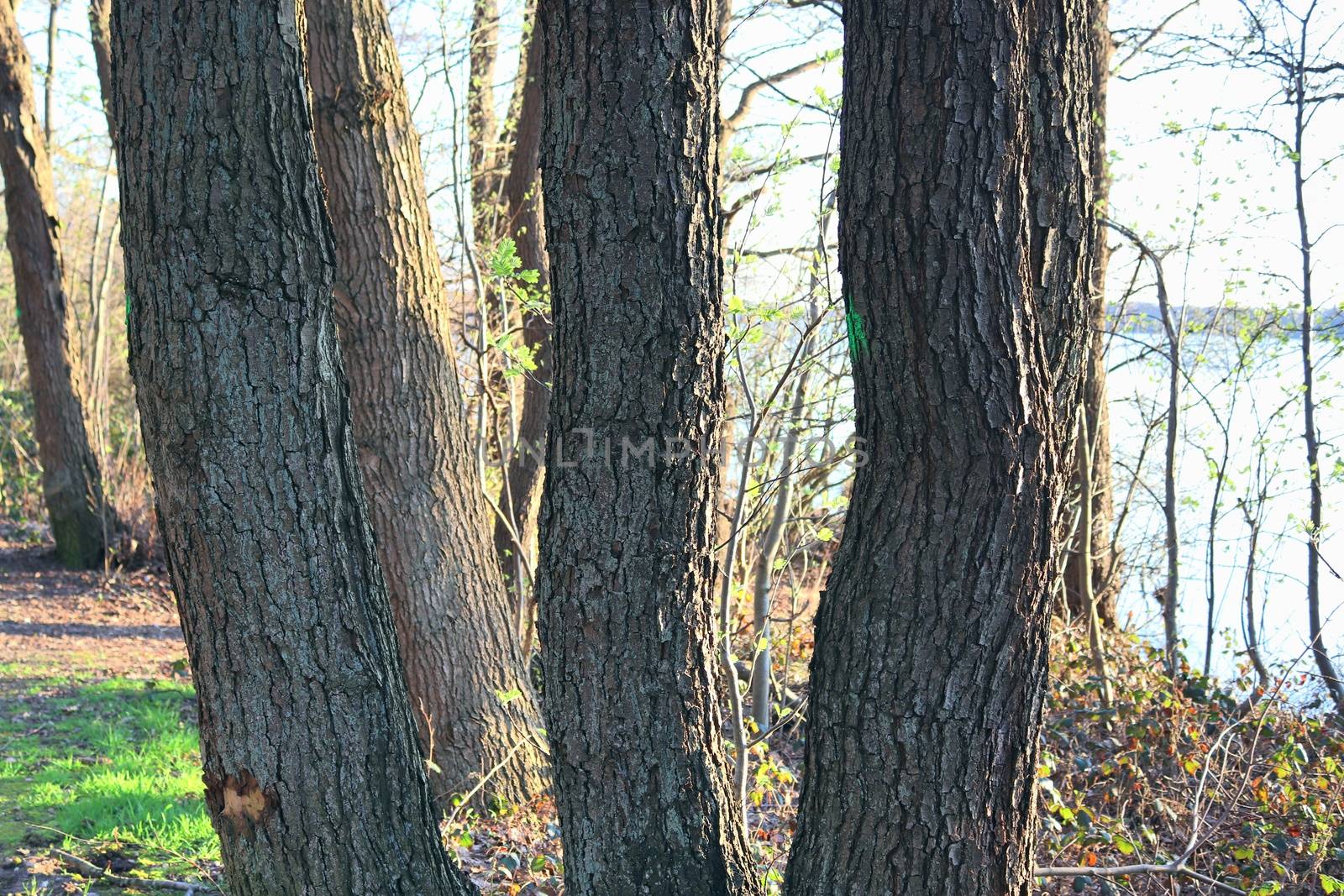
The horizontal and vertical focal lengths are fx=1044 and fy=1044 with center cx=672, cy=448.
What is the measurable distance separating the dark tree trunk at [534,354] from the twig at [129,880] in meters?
2.66

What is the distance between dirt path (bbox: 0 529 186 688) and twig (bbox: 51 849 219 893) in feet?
10.2

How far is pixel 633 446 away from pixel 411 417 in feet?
6.87

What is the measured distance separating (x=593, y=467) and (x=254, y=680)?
889 mm

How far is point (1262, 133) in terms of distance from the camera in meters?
6.38

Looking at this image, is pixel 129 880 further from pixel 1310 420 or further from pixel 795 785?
pixel 1310 420

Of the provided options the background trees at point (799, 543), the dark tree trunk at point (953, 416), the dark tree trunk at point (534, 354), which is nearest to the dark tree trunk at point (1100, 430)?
the background trees at point (799, 543)

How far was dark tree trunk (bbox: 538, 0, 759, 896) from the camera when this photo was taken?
Result: 226 centimetres

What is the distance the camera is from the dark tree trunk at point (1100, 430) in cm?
621

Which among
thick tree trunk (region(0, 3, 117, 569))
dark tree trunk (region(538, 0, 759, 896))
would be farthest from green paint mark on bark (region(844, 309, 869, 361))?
thick tree trunk (region(0, 3, 117, 569))

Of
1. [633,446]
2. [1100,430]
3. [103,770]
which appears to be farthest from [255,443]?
[1100,430]

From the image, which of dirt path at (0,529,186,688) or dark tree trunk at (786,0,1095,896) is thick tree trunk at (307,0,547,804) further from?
dirt path at (0,529,186,688)

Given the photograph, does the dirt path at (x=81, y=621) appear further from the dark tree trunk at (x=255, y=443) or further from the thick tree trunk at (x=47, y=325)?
the dark tree trunk at (x=255, y=443)

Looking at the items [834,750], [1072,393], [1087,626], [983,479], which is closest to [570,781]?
[834,750]

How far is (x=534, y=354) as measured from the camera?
19.5 feet
